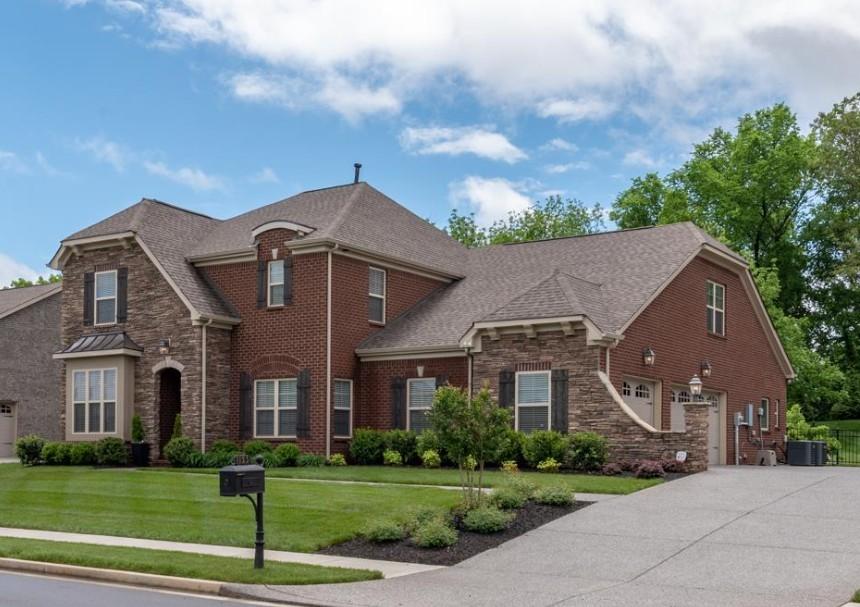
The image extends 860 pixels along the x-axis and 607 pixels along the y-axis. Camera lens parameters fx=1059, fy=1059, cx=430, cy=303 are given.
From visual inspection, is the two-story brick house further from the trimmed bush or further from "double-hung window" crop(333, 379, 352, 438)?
the trimmed bush

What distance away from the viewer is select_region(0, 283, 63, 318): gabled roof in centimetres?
4159

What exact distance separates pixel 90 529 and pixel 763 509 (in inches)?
436

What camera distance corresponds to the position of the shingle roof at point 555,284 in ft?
85.6

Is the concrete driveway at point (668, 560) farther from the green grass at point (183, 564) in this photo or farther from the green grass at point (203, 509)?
the green grass at point (203, 509)

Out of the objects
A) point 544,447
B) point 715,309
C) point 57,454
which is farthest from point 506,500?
point 57,454

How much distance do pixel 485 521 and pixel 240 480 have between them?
4370 mm

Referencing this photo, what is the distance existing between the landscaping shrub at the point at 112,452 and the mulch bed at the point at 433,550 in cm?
1644

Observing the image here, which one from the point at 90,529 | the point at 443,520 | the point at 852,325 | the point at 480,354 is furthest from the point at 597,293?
the point at 852,325

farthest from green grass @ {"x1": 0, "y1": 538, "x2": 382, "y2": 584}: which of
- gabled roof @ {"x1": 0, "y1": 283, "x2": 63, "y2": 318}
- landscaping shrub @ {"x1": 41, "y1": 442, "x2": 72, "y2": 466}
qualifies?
gabled roof @ {"x1": 0, "y1": 283, "x2": 63, "y2": 318}

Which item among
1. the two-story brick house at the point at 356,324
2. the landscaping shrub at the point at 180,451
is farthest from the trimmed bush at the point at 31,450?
the landscaping shrub at the point at 180,451

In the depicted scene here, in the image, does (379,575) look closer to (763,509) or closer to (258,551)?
(258,551)

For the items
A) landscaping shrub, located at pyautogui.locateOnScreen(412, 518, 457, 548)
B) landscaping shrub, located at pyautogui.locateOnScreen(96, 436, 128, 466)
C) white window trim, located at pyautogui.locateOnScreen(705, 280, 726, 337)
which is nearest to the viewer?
landscaping shrub, located at pyautogui.locateOnScreen(412, 518, 457, 548)

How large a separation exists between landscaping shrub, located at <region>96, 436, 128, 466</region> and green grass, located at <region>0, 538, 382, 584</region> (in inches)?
596

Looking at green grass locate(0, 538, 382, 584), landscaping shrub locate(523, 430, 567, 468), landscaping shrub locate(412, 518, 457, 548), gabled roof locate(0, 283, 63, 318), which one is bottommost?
green grass locate(0, 538, 382, 584)
